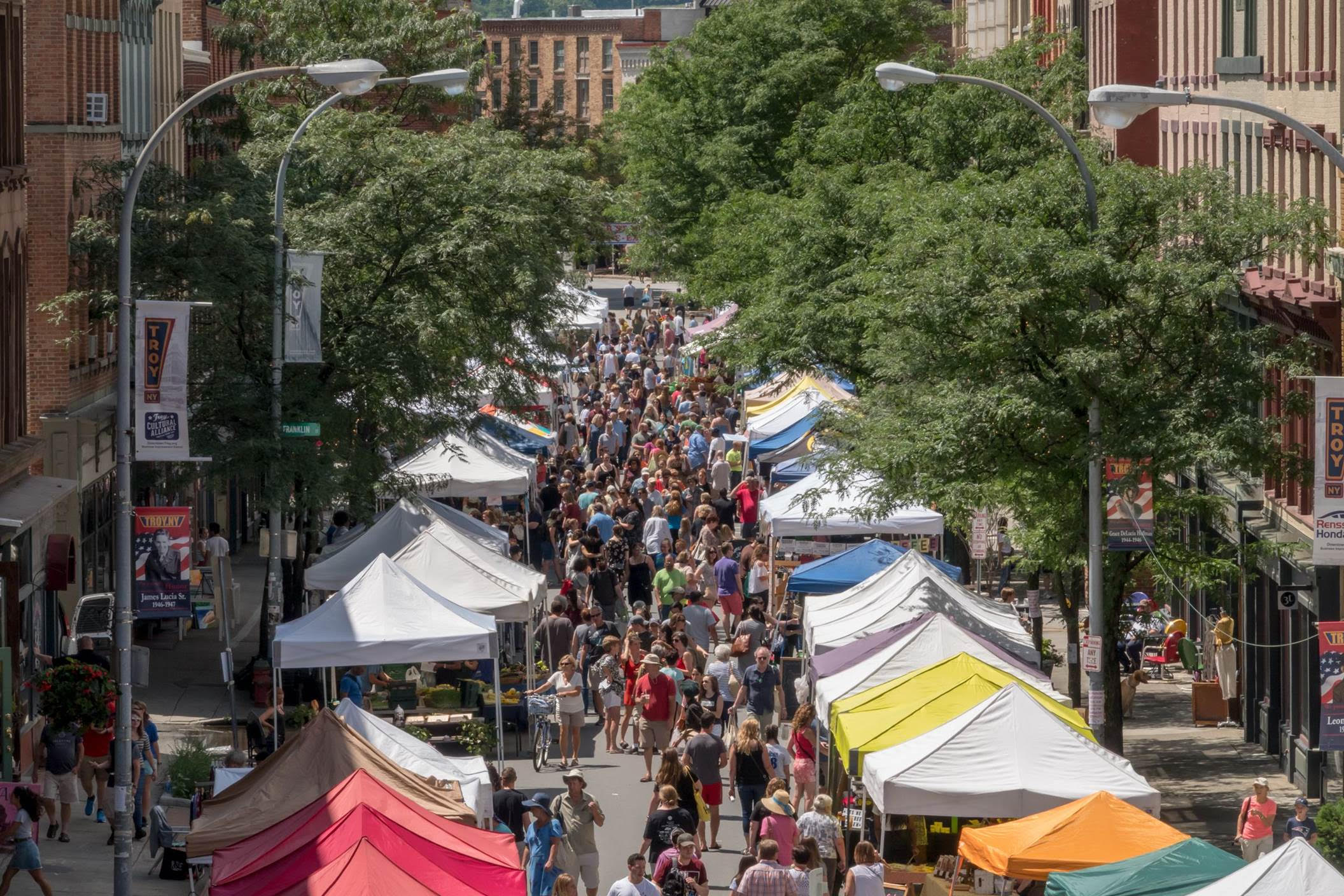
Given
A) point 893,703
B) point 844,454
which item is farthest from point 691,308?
point 893,703

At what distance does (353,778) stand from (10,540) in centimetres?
1132

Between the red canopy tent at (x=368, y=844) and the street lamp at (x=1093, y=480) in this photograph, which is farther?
the street lamp at (x=1093, y=480)

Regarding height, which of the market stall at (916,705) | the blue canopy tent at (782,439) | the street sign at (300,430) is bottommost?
the market stall at (916,705)

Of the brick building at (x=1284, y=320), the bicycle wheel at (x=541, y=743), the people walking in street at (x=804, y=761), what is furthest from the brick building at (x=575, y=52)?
the people walking in street at (x=804, y=761)

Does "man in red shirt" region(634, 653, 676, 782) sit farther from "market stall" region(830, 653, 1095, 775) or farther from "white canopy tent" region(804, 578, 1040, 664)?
"market stall" region(830, 653, 1095, 775)

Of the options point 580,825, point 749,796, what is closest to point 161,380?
point 580,825

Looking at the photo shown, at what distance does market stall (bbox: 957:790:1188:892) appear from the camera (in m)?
15.1

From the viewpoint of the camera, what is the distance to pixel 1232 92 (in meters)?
31.8

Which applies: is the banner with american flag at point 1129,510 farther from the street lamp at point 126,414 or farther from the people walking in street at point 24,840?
the people walking in street at point 24,840

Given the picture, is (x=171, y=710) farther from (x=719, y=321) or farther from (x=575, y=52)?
(x=575, y=52)

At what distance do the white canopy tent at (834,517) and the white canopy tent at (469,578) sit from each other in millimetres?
4556

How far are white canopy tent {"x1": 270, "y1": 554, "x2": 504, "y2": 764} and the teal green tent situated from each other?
9353 mm

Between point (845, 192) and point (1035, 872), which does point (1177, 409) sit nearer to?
point (1035, 872)

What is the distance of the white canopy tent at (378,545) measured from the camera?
26.8 meters
